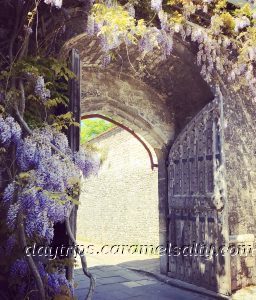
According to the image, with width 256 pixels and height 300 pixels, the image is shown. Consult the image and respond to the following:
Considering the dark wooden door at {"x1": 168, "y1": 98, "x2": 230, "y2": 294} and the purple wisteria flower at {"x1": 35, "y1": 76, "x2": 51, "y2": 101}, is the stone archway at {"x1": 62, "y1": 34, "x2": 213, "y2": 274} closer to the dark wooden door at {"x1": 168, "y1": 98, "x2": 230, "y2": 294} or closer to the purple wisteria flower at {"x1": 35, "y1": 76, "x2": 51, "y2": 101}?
the dark wooden door at {"x1": 168, "y1": 98, "x2": 230, "y2": 294}

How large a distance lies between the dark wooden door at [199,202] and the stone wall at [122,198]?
263cm

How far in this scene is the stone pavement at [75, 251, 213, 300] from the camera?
176 inches

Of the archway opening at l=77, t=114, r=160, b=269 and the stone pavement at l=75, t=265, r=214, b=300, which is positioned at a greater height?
the archway opening at l=77, t=114, r=160, b=269

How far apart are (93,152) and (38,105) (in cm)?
72

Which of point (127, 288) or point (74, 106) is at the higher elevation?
point (74, 106)

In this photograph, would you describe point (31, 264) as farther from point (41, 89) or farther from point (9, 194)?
point (41, 89)

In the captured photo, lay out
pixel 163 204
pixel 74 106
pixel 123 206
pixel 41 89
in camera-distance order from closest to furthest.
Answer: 1. pixel 41 89
2. pixel 74 106
3. pixel 163 204
4. pixel 123 206

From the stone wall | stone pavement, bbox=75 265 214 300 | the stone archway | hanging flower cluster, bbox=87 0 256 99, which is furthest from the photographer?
the stone wall

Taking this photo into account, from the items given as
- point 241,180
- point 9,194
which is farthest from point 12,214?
point 241,180

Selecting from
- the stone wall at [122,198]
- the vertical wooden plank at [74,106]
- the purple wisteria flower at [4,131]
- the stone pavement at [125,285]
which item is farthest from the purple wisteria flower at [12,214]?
the stone wall at [122,198]

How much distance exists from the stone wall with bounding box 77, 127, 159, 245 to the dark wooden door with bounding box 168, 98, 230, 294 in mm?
2627

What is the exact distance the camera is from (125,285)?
505 centimetres

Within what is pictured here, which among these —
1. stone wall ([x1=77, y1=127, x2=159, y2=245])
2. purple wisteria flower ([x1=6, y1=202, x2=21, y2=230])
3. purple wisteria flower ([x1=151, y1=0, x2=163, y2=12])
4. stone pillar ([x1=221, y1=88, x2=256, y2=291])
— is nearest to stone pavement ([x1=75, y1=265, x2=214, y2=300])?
stone pillar ([x1=221, y1=88, x2=256, y2=291])

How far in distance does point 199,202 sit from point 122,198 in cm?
481
